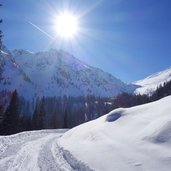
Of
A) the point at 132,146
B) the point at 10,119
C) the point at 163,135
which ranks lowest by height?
the point at 132,146

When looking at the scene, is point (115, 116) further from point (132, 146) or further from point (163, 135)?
point (163, 135)

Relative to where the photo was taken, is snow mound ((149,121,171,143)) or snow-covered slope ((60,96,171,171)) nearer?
snow-covered slope ((60,96,171,171))

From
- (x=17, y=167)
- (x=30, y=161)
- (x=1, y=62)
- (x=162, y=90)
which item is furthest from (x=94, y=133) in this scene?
(x=162, y=90)

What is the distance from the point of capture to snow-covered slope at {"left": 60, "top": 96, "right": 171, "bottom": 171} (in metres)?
10.6

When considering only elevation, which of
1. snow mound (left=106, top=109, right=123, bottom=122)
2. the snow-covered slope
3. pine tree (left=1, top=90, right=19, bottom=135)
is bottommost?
the snow-covered slope

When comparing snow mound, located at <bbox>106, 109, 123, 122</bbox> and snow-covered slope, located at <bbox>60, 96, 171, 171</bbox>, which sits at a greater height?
snow mound, located at <bbox>106, 109, 123, 122</bbox>

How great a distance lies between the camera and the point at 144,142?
1263 cm

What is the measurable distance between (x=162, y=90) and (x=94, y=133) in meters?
94.3

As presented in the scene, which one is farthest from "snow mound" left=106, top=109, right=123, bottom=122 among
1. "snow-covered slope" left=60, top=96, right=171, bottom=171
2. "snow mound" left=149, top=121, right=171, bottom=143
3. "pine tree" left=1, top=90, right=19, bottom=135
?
"pine tree" left=1, top=90, right=19, bottom=135

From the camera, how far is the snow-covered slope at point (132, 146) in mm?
10557

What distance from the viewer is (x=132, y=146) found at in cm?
1274

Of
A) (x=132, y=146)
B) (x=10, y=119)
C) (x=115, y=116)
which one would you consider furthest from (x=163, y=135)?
(x=10, y=119)

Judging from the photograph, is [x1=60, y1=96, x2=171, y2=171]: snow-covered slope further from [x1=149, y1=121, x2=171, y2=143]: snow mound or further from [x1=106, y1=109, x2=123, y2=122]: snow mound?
[x1=106, y1=109, x2=123, y2=122]: snow mound

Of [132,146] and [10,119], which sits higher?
[10,119]
